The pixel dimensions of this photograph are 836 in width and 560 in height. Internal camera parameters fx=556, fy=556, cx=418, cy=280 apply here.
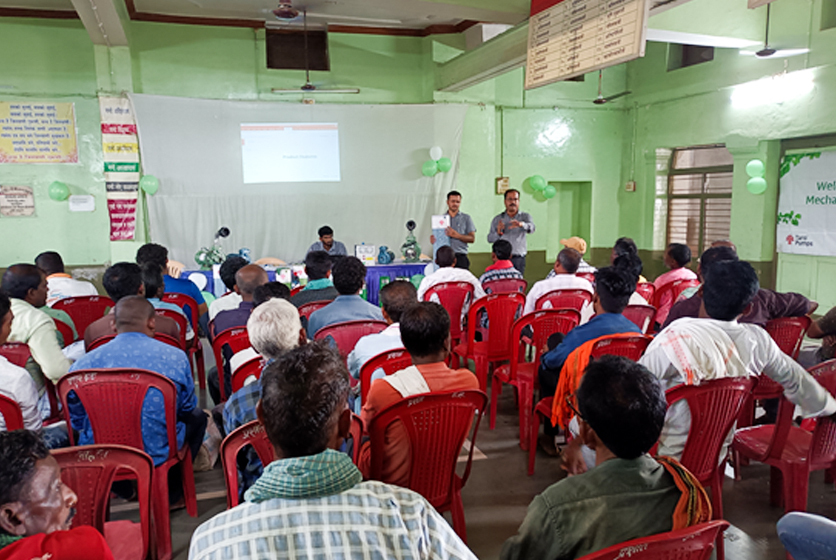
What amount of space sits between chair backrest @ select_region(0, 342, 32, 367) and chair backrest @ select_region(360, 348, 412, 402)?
1.54 meters

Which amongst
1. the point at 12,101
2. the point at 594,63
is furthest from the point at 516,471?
the point at 12,101

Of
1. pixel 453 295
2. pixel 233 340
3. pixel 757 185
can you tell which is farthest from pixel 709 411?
pixel 757 185

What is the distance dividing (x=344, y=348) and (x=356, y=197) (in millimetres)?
5246

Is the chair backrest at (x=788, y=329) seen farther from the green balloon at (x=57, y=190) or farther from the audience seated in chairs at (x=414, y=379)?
the green balloon at (x=57, y=190)

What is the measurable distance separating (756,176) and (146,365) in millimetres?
7072

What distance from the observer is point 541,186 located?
8477 mm

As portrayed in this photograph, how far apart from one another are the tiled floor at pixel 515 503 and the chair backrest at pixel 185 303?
5.17 ft

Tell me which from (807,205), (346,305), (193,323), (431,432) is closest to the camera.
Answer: (431,432)

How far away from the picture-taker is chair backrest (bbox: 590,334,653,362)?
2428 millimetres

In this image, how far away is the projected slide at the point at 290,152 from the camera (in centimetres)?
745

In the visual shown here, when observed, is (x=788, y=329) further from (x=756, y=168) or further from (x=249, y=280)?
(x=756, y=168)

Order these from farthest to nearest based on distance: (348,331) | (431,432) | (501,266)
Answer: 1. (501,266)
2. (348,331)
3. (431,432)

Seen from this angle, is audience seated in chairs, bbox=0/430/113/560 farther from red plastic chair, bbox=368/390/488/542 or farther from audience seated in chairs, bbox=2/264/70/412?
audience seated in chairs, bbox=2/264/70/412

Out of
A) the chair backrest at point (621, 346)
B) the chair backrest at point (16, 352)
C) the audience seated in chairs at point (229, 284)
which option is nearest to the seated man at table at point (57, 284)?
the audience seated in chairs at point (229, 284)
